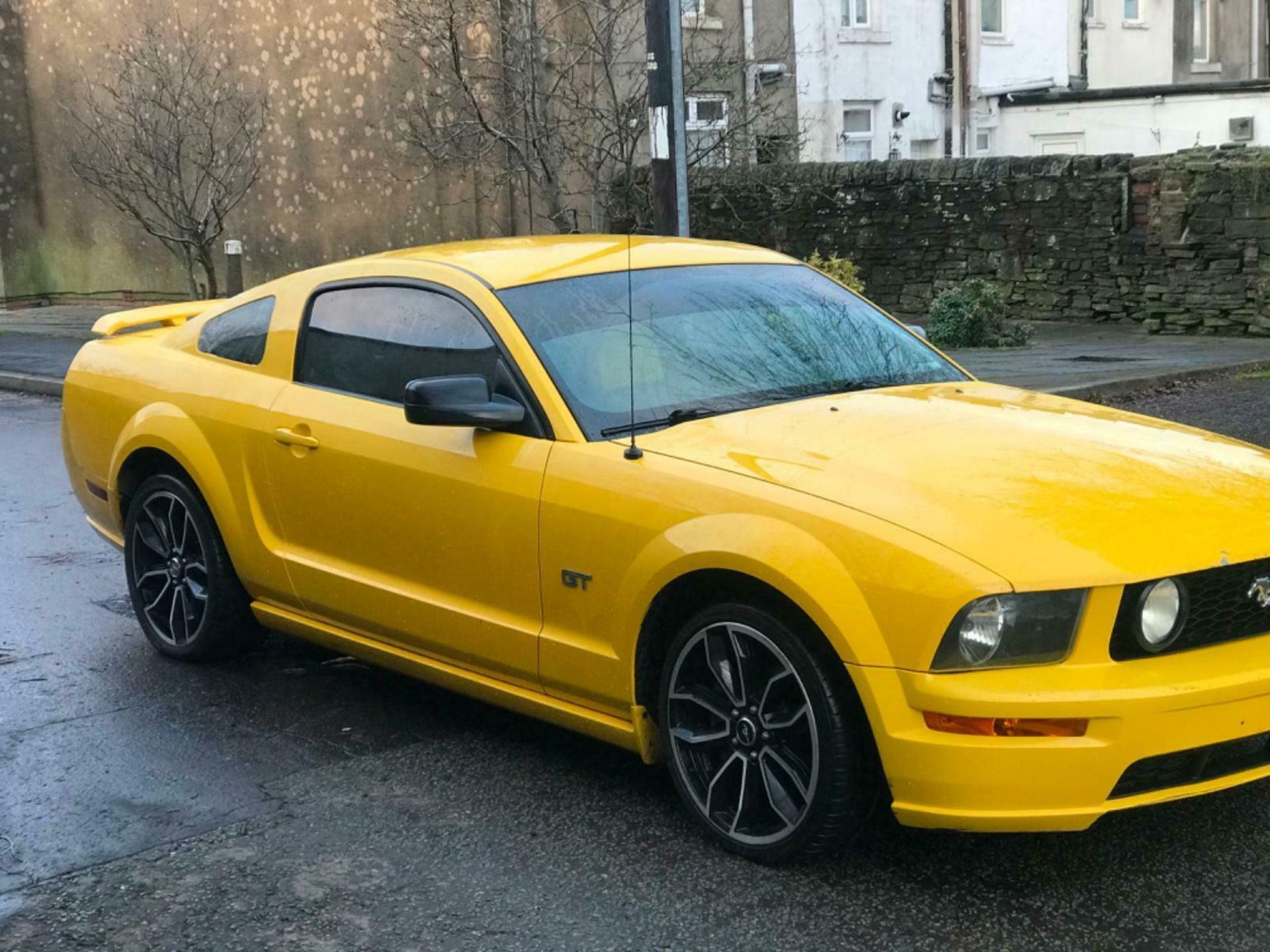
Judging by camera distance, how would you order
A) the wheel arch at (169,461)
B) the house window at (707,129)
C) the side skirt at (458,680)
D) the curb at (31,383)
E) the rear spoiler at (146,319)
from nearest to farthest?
the side skirt at (458,680), the wheel arch at (169,461), the rear spoiler at (146,319), the curb at (31,383), the house window at (707,129)

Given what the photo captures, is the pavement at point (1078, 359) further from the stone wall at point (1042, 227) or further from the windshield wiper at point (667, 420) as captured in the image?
the windshield wiper at point (667, 420)

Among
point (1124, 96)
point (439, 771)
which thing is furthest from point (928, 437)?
point (1124, 96)

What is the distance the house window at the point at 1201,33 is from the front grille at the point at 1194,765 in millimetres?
33146

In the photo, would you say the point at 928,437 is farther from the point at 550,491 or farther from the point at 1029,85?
the point at 1029,85

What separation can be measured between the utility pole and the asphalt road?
6288 mm

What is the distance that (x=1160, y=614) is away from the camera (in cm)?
352

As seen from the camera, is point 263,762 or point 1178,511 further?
point 263,762

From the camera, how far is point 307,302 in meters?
5.49

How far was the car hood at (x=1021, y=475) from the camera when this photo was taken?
353 cm

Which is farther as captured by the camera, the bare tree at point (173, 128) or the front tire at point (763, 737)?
the bare tree at point (173, 128)

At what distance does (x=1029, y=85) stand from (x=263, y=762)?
26476 millimetres

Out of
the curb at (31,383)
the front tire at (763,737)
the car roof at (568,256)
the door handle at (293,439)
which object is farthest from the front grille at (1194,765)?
the curb at (31,383)

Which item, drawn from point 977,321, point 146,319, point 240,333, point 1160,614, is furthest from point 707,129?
point 1160,614

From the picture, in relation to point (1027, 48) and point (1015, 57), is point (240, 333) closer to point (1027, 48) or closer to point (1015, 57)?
point (1015, 57)
